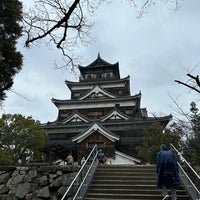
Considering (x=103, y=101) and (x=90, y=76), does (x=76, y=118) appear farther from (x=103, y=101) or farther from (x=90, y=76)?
(x=90, y=76)

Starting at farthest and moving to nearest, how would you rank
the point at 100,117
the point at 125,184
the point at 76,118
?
the point at 100,117 < the point at 76,118 < the point at 125,184

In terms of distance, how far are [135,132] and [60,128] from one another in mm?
7061

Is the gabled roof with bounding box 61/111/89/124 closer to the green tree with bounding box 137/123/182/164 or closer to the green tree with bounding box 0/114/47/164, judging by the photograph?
the green tree with bounding box 0/114/47/164

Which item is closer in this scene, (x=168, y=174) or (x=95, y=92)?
(x=168, y=174)

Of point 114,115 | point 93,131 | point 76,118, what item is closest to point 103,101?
point 114,115

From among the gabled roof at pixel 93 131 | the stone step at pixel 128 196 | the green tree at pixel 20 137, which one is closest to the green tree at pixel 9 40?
the stone step at pixel 128 196

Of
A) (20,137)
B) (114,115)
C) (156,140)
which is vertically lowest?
(156,140)

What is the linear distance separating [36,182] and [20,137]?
10.3 m

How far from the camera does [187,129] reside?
11.8 meters

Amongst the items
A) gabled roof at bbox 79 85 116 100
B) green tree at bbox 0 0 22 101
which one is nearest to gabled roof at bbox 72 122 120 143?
gabled roof at bbox 79 85 116 100

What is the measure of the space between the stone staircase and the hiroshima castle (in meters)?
9.78

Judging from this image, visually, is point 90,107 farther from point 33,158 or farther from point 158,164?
point 158,164

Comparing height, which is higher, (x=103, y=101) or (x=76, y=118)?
(x=103, y=101)

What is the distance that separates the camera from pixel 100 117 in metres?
27.7
